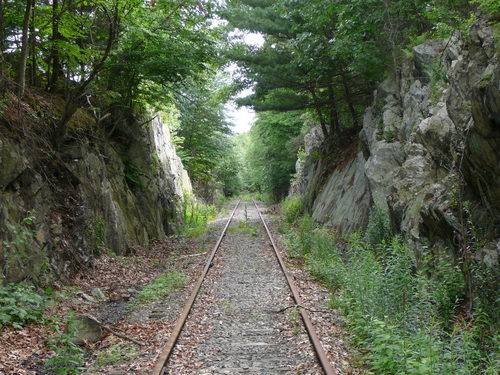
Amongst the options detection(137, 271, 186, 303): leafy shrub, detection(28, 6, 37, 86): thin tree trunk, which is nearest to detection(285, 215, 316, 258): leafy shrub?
detection(137, 271, 186, 303): leafy shrub

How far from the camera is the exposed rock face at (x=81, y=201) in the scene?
7395 millimetres

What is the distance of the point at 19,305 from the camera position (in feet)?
21.4

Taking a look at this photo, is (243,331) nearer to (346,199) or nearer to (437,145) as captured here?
(437,145)

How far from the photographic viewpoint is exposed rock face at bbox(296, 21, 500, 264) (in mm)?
5992

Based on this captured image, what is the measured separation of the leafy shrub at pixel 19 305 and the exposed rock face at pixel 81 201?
0.30m

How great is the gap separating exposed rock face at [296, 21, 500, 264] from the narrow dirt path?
2.87m

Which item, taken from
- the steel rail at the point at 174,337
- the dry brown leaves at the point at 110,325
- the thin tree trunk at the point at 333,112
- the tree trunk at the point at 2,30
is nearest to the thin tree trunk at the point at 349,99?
the thin tree trunk at the point at 333,112

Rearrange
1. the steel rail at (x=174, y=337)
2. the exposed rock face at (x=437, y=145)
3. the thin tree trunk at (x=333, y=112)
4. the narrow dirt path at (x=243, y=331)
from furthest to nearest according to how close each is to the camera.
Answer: the thin tree trunk at (x=333, y=112) < the exposed rock face at (x=437, y=145) < the narrow dirt path at (x=243, y=331) < the steel rail at (x=174, y=337)

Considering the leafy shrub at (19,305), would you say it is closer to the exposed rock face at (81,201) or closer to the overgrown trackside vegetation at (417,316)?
the exposed rock face at (81,201)

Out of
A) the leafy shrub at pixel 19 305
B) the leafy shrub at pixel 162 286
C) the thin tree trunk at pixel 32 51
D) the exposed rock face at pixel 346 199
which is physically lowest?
the leafy shrub at pixel 162 286

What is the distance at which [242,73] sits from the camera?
1819cm

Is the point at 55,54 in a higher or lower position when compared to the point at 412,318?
higher

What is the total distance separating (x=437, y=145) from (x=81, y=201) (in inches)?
306

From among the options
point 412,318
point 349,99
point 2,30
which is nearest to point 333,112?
point 349,99
